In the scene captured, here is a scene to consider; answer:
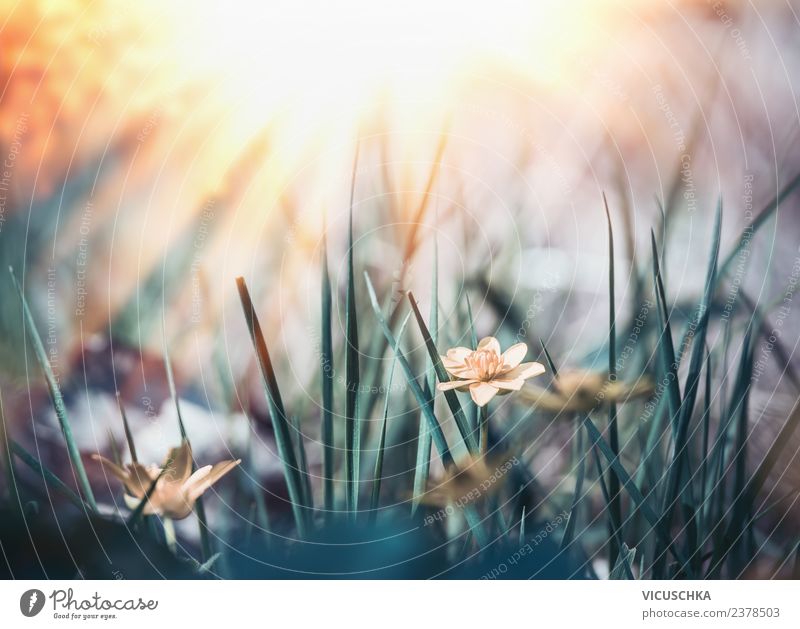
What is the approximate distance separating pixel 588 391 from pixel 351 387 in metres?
0.18

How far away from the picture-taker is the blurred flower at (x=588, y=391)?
59 centimetres

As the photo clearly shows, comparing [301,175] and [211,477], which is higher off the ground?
[301,175]

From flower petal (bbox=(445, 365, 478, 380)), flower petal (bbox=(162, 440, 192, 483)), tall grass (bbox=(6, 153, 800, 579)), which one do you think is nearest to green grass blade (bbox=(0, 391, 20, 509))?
tall grass (bbox=(6, 153, 800, 579))

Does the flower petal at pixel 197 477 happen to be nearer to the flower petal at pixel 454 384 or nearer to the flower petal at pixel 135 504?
the flower petal at pixel 135 504

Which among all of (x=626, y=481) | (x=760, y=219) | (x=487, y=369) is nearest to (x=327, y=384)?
(x=487, y=369)

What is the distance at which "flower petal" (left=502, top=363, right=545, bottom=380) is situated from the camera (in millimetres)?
573

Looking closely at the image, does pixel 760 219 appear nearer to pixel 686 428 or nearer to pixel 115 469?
pixel 686 428

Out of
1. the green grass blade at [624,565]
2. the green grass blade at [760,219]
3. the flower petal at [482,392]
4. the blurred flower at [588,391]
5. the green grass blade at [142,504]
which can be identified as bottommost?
the green grass blade at [624,565]

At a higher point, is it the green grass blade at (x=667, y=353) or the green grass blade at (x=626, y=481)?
the green grass blade at (x=667, y=353)

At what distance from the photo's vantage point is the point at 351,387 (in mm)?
581

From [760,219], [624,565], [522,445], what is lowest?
[624,565]

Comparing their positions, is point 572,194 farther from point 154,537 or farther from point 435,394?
point 154,537

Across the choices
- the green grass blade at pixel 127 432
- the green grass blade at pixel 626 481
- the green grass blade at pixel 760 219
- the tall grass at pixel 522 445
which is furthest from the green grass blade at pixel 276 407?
the green grass blade at pixel 760 219
